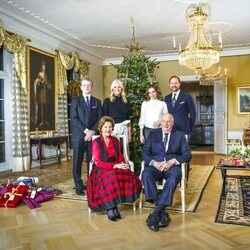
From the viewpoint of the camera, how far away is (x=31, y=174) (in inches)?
220

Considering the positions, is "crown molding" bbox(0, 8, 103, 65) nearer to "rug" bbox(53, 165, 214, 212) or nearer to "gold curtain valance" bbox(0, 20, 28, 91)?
"gold curtain valance" bbox(0, 20, 28, 91)

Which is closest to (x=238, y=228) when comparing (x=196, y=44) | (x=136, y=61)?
(x=136, y=61)

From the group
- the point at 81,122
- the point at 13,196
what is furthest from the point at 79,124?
the point at 13,196

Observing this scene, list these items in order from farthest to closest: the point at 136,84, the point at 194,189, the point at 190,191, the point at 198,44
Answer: the point at 198,44, the point at 136,84, the point at 194,189, the point at 190,191

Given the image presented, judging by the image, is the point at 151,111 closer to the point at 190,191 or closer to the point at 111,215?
the point at 190,191

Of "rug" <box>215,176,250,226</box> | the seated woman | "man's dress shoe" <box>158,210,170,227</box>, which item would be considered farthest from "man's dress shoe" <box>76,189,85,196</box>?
"rug" <box>215,176,250,226</box>

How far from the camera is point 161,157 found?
10.7 feet

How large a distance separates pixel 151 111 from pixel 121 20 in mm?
2677

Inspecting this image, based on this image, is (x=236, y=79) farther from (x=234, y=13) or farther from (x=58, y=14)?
(x=58, y=14)

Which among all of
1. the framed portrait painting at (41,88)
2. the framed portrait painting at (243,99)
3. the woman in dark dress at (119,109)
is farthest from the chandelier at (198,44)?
the framed portrait painting at (243,99)

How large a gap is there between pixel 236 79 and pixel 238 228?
21.2 ft

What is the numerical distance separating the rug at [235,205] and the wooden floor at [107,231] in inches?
3.7

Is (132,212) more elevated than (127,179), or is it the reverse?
(127,179)

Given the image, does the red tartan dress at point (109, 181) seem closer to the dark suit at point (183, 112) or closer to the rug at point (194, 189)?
the rug at point (194, 189)
